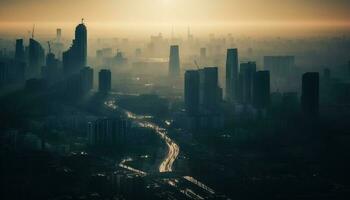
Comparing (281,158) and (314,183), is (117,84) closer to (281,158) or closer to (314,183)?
(281,158)

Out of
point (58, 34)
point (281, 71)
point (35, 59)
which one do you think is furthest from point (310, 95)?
point (58, 34)

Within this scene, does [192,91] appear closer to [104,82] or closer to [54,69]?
[104,82]

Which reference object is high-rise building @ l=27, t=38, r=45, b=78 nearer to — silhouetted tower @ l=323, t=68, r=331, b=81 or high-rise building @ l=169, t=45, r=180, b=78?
high-rise building @ l=169, t=45, r=180, b=78

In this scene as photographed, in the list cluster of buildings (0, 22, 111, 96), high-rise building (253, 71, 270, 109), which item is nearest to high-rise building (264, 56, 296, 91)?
high-rise building (253, 71, 270, 109)

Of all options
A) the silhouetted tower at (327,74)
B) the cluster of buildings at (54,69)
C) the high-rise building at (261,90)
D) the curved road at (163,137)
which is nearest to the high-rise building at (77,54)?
the cluster of buildings at (54,69)

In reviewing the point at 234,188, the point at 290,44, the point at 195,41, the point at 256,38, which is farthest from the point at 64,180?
the point at 195,41
